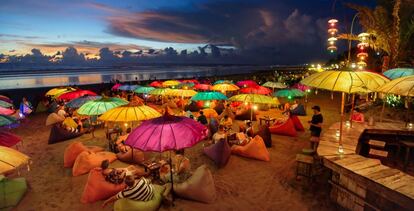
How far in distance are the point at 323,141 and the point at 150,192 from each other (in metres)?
4.86

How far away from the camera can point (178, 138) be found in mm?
5266

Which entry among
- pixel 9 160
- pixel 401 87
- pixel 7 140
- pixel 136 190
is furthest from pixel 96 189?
pixel 401 87

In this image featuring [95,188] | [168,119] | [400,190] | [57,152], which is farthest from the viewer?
[57,152]

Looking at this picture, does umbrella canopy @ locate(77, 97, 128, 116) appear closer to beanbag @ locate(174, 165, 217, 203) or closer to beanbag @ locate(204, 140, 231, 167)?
beanbag @ locate(204, 140, 231, 167)

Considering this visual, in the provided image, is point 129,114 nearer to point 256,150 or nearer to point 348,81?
point 256,150

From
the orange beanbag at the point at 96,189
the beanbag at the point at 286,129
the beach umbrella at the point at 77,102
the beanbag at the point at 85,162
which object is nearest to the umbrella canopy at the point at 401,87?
the beanbag at the point at 286,129

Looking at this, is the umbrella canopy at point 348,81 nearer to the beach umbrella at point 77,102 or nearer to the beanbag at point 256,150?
the beanbag at point 256,150

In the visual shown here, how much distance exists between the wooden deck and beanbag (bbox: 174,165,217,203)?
2.86 meters

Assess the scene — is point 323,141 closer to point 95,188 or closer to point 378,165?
point 378,165

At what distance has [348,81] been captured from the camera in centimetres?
542

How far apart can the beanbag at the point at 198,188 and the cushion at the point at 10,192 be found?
402cm

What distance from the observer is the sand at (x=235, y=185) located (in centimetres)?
623

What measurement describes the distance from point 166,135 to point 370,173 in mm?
4239

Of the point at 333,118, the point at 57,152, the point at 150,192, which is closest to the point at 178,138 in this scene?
the point at 150,192
